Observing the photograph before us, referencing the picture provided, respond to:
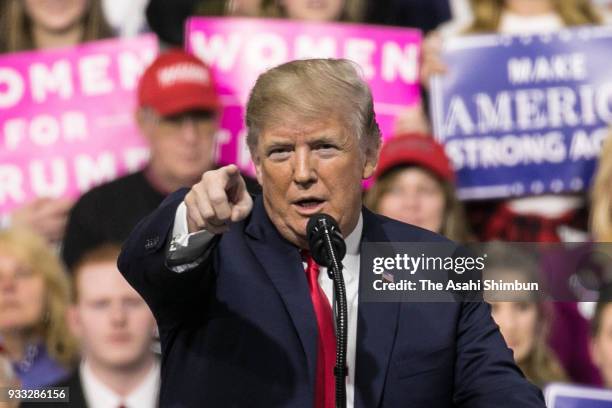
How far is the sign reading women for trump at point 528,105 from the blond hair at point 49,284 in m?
1.45

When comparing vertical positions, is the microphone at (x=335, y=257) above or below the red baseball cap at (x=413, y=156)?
below

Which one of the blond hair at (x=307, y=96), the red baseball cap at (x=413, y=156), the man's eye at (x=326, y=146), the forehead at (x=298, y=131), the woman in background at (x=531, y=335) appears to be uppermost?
the blond hair at (x=307, y=96)

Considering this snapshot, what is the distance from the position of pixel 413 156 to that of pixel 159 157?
879 mm

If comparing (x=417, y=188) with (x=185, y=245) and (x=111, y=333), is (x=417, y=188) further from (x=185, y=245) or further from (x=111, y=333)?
(x=185, y=245)

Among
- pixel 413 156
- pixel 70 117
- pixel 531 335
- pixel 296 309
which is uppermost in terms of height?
pixel 70 117

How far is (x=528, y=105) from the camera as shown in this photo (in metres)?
4.51

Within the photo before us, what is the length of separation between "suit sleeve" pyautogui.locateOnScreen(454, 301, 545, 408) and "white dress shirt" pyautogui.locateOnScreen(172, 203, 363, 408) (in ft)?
0.67

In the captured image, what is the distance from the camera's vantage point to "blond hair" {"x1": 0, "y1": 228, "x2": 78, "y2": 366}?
420cm

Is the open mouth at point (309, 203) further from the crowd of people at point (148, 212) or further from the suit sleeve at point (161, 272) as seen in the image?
the crowd of people at point (148, 212)

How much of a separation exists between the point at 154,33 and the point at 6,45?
516 mm

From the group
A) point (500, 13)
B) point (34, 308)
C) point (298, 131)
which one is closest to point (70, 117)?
point (34, 308)

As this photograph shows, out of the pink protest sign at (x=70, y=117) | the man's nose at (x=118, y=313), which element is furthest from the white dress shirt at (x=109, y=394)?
the pink protest sign at (x=70, y=117)

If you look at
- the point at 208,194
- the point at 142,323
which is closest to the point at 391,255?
the point at 208,194

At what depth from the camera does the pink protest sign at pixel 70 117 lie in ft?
14.1
